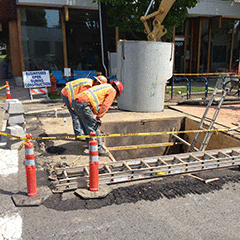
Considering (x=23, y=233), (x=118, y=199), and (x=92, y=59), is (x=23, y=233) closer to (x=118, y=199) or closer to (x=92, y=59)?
(x=118, y=199)

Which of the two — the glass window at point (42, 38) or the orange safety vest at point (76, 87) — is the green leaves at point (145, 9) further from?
the orange safety vest at point (76, 87)

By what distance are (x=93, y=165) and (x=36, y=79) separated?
33.3 feet

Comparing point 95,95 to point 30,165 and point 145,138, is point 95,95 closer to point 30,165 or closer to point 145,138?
point 30,165

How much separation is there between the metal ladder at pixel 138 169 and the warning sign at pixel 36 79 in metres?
9.12

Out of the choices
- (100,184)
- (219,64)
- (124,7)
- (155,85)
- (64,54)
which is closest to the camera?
(100,184)

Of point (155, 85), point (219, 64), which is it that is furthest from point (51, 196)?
point (219, 64)

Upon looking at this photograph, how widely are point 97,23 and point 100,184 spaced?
15073 mm

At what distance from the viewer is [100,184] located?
14.1ft

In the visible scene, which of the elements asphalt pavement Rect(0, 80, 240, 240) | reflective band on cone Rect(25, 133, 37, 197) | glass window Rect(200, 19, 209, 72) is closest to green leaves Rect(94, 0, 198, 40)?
glass window Rect(200, 19, 209, 72)

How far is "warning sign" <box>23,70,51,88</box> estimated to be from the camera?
501 inches

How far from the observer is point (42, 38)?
16562 millimetres

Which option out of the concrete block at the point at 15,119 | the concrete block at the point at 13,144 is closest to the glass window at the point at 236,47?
the concrete block at the point at 15,119

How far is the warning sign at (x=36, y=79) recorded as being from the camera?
501 inches

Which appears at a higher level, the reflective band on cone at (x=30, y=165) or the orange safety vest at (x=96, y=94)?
the orange safety vest at (x=96, y=94)
